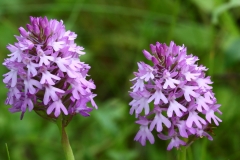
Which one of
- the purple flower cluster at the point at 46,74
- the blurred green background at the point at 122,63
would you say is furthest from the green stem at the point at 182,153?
the blurred green background at the point at 122,63

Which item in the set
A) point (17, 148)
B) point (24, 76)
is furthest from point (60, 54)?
point (17, 148)

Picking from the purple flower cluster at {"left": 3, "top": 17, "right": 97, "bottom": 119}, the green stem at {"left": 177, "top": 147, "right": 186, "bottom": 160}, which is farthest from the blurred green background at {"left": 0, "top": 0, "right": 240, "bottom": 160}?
the purple flower cluster at {"left": 3, "top": 17, "right": 97, "bottom": 119}

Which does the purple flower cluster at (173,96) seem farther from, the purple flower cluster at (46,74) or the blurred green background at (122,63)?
the blurred green background at (122,63)

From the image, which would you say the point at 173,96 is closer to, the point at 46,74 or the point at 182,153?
the point at 182,153

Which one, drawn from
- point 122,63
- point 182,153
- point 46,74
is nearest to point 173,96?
point 182,153

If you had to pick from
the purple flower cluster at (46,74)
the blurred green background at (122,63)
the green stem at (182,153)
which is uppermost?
the blurred green background at (122,63)

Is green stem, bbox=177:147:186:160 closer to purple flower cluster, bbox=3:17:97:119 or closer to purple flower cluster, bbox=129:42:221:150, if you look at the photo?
purple flower cluster, bbox=129:42:221:150

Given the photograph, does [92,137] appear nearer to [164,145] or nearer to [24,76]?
[164,145]
